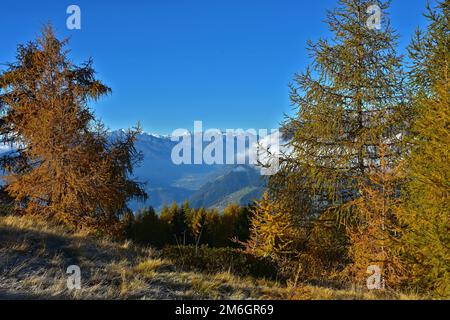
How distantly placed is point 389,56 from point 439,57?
321cm

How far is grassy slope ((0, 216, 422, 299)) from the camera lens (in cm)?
641

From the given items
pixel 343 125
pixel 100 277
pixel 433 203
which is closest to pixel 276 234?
pixel 343 125

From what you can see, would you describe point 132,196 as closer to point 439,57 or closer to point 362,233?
point 362,233

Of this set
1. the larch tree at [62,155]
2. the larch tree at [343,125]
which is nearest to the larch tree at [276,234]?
the larch tree at [343,125]

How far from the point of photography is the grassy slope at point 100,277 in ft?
21.0

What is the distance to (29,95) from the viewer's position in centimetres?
1808

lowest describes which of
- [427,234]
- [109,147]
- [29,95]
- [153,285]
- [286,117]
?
[153,285]

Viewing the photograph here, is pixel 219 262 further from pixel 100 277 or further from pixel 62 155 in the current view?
pixel 62 155

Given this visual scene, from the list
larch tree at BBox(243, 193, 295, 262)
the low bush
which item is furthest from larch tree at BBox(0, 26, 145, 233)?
larch tree at BBox(243, 193, 295, 262)

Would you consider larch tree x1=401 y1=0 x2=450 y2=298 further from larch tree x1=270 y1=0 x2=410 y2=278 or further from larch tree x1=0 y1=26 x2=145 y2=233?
larch tree x1=0 y1=26 x2=145 y2=233

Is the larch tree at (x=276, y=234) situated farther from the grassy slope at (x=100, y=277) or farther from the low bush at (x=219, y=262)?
the grassy slope at (x=100, y=277)

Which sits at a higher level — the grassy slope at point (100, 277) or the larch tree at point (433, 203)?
the larch tree at point (433, 203)

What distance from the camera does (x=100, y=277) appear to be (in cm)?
751

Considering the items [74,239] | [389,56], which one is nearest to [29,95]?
[74,239]
